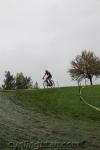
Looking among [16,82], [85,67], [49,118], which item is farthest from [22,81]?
[49,118]

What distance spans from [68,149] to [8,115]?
10.3 metres

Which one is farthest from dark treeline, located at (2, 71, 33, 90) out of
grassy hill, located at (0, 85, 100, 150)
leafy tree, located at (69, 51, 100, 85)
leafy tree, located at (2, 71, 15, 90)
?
grassy hill, located at (0, 85, 100, 150)

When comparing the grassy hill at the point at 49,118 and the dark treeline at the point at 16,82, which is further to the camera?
the dark treeline at the point at 16,82

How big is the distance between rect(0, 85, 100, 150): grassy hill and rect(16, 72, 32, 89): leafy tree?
161 ft

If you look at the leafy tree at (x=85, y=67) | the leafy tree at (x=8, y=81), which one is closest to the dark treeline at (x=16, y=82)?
the leafy tree at (x=8, y=81)

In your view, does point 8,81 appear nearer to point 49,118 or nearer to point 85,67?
point 85,67

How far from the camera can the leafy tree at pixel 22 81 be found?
8575 centimetres

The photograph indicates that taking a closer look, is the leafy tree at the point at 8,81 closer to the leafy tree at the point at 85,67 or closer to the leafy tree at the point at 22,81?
the leafy tree at the point at 22,81

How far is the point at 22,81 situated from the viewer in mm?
88562

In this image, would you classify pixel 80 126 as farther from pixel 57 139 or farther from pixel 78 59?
pixel 78 59

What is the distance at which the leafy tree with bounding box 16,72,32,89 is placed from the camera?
85750mm

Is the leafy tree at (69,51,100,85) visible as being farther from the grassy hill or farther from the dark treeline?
the grassy hill

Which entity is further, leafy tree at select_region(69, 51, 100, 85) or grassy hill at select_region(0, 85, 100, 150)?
leafy tree at select_region(69, 51, 100, 85)

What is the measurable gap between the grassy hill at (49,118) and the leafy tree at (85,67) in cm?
4036
